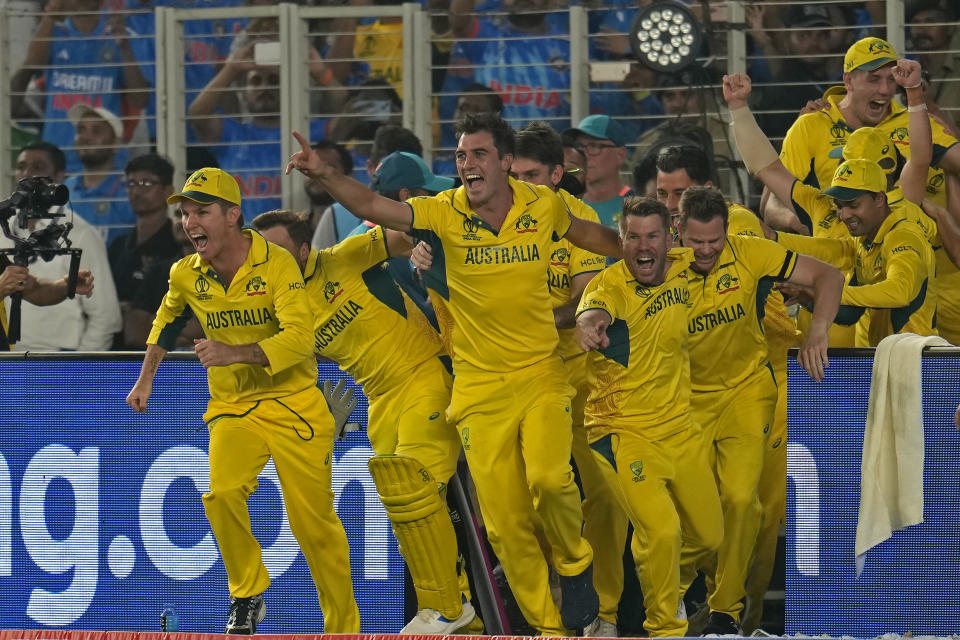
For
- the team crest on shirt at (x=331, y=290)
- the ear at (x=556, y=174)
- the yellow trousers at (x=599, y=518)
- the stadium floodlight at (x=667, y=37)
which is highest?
the stadium floodlight at (x=667, y=37)

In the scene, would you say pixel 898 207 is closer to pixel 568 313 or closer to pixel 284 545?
pixel 568 313

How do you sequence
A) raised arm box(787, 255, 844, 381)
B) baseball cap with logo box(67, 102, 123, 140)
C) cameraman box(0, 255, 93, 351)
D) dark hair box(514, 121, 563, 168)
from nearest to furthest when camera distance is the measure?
raised arm box(787, 255, 844, 381)
dark hair box(514, 121, 563, 168)
cameraman box(0, 255, 93, 351)
baseball cap with logo box(67, 102, 123, 140)

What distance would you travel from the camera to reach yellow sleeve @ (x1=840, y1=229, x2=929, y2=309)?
25.0 feet

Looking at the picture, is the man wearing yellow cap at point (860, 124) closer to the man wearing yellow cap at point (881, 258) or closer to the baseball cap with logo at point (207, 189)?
the man wearing yellow cap at point (881, 258)

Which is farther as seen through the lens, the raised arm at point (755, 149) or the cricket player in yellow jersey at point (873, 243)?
the raised arm at point (755, 149)

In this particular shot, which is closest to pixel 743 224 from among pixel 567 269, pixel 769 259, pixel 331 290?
pixel 769 259

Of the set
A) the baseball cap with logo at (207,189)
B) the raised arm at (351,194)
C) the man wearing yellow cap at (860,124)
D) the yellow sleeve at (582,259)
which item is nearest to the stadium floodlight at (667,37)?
the man wearing yellow cap at (860,124)

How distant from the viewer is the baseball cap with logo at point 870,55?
846 cm

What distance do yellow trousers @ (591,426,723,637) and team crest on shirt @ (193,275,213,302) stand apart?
1.94m

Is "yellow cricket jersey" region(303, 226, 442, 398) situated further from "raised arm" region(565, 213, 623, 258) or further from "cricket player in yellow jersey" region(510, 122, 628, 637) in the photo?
"raised arm" region(565, 213, 623, 258)

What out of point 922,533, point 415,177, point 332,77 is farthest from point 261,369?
point 332,77

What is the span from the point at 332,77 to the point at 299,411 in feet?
14.3

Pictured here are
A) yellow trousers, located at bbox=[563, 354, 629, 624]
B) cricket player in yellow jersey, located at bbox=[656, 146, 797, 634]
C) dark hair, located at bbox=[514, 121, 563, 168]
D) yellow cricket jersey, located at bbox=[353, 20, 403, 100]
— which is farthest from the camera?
yellow cricket jersey, located at bbox=[353, 20, 403, 100]

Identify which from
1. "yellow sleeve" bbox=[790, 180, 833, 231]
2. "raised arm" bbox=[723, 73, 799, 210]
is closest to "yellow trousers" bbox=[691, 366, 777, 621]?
"yellow sleeve" bbox=[790, 180, 833, 231]
